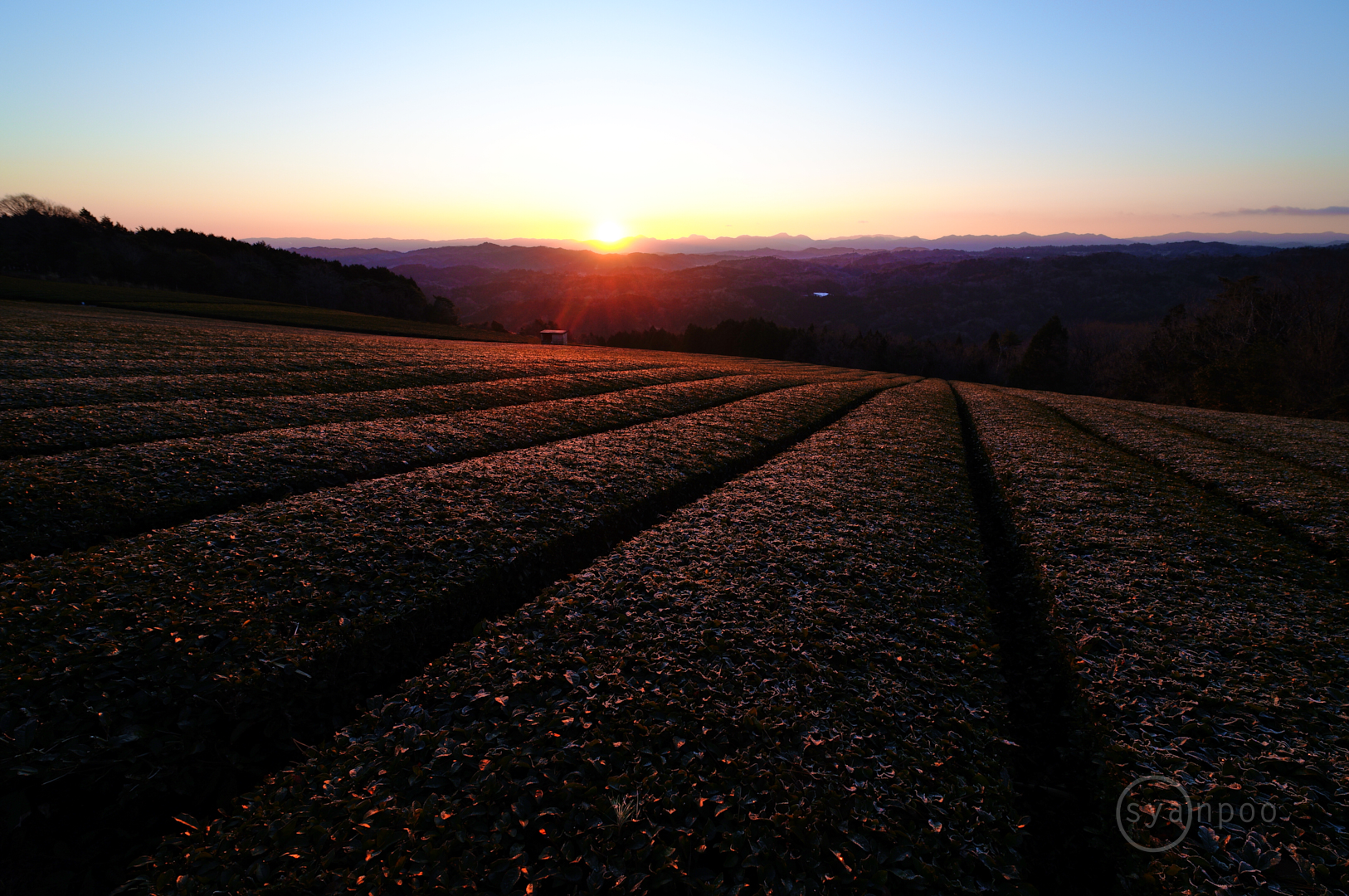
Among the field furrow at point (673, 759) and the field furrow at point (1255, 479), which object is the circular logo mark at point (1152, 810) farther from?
the field furrow at point (1255, 479)

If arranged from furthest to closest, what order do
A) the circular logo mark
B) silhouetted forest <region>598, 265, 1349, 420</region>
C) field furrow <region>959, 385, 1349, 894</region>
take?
silhouetted forest <region>598, 265, 1349, 420</region>, the circular logo mark, field furrow <region>959, 385, 1349, 894</region>

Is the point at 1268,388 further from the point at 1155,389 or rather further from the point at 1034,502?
the point at 1034,502

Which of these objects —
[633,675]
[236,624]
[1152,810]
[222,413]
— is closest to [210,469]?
[222,413]

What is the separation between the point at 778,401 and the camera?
32.8 meters

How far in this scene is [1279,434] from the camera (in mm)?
29609

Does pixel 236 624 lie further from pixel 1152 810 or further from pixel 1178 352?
pixel 1178 352

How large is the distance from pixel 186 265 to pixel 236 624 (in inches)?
5088

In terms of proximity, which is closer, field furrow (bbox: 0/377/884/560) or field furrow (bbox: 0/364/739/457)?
field furrow (bbox: 0/377/884/560)

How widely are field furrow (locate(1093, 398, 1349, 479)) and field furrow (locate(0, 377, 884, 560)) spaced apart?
3117 centimetres

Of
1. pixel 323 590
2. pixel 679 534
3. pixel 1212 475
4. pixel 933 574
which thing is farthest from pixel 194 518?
pixel 1212 475

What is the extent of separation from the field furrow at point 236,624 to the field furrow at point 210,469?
144cm

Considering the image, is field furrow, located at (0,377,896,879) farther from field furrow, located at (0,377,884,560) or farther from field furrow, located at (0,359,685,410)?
field furrow, located at (0,359,685,410)

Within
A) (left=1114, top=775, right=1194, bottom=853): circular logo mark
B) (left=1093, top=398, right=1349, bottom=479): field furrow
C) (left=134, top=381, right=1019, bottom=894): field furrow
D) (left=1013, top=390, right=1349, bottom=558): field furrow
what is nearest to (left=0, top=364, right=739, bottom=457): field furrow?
(left=134, top=381, right=1019, bottom=894): field furrow

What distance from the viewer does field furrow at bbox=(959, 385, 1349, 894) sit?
18.0 ft
